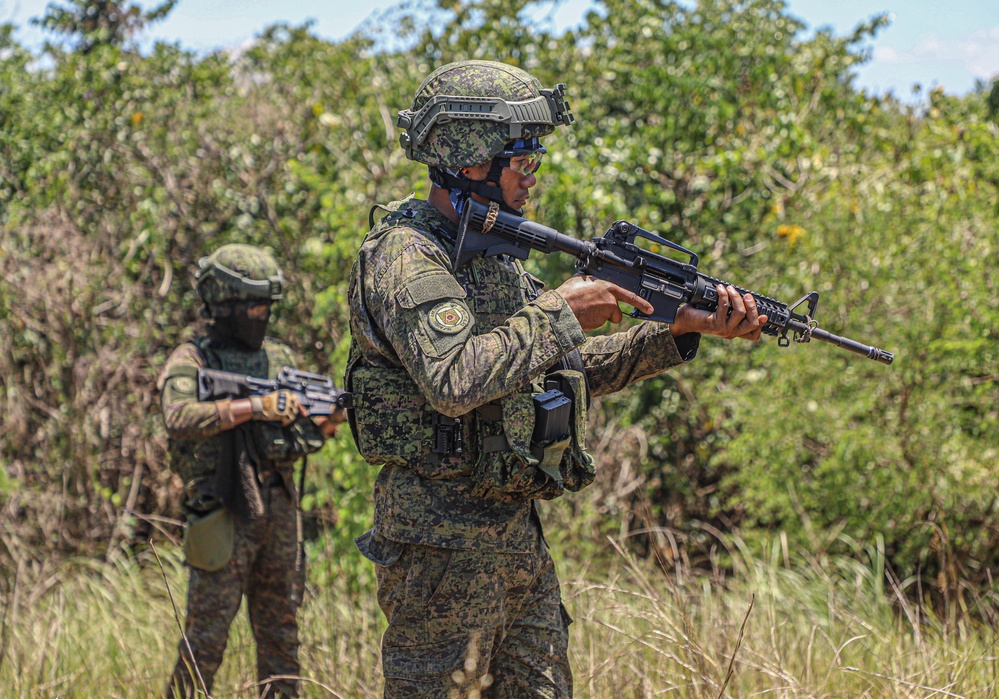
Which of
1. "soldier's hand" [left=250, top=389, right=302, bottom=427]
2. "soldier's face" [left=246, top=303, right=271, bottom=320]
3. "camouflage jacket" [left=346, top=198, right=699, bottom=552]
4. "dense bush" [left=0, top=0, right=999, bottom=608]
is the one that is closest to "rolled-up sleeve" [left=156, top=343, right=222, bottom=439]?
"soldier's hand" [left=250, top=389, right=302, bottom=427]

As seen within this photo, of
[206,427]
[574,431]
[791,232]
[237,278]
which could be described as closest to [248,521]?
[206,427]

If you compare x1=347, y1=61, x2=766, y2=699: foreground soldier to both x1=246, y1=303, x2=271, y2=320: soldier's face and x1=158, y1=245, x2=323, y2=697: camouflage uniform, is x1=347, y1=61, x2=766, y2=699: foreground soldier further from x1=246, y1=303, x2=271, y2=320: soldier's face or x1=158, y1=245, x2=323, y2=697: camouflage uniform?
x1=246, y1=303, x2=271, y2=320: soldier's face

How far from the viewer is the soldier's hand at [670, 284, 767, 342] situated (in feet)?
8.79

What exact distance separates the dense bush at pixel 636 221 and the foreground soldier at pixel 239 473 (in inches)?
28.2

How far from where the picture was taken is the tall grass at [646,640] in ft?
9.74

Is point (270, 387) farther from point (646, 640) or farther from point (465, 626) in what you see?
point (465, 626)

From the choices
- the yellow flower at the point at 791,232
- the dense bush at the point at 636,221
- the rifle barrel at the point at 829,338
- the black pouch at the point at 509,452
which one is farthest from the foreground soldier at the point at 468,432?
the yellow flower at the point at 791,232

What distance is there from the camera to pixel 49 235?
249 inches

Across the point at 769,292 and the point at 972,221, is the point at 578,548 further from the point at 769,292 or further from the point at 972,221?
the point at 972,221

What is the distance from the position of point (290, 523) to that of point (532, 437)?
1.93 metres

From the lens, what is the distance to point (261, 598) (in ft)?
13.3

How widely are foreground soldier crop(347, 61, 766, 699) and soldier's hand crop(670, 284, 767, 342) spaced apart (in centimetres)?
17

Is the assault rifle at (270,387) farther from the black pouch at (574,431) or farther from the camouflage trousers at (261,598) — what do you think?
the black pouch at (574,431)

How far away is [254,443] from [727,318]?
7.09 ft
